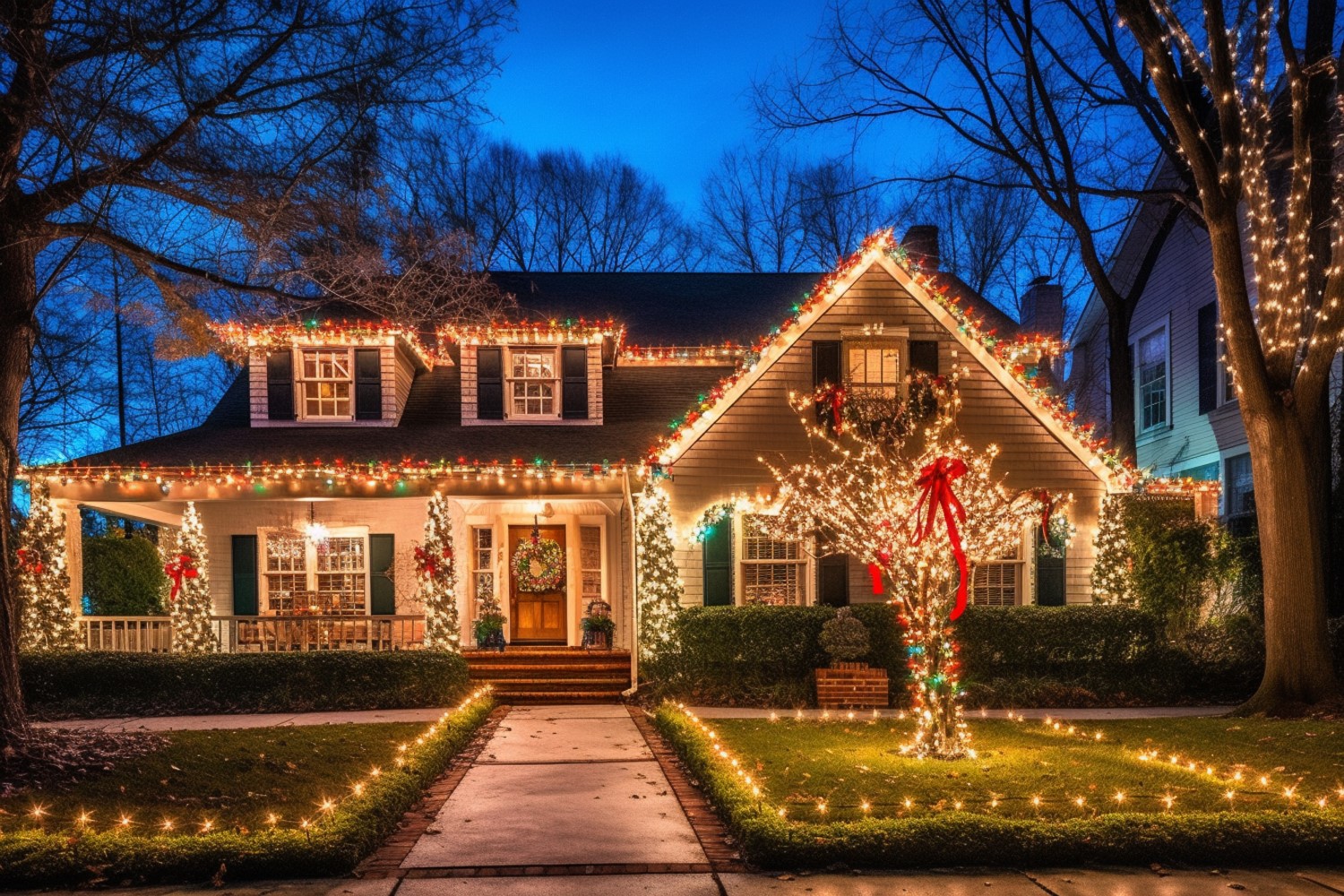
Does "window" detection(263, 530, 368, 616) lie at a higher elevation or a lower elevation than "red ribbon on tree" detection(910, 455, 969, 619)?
lower

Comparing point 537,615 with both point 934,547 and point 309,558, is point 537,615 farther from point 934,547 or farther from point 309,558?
point 934,547

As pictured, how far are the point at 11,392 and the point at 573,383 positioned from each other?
25.7 ft

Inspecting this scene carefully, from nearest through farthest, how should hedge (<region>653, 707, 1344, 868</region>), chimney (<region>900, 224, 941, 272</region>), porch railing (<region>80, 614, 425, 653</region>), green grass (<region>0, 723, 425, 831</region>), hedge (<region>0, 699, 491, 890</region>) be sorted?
hedge (<region>0, 699, 491, 890</region>) → hedge (<region>653, 707, 1344, 868</region>) → green grass (<region>0, 723, 425, 831</region>) → porch railing (<region>80, 614, 425, 653</region>) → chimney (<region>900, 224, 941, 272</region>)

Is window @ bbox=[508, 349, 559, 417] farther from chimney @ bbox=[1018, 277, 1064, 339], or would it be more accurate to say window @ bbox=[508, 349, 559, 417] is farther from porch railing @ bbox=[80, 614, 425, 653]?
chimney @ bbox=[1018, 277, 1064, 339]

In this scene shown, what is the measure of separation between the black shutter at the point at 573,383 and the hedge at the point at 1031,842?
10.1 m

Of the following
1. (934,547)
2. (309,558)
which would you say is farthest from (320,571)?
(934,547)

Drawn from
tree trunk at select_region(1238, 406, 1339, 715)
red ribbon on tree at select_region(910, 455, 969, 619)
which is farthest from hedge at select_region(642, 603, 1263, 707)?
red ribbon on tree at select_region(910, 455, 969, 619)

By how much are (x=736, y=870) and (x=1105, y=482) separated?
999cm

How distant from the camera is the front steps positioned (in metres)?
12.9

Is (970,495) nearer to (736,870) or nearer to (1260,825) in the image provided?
(1260,825)

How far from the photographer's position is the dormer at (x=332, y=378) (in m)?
15.1

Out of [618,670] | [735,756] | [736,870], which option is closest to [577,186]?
[618,670]

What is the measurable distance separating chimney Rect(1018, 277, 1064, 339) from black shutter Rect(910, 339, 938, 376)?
9.64 m

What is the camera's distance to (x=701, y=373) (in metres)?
16.8
